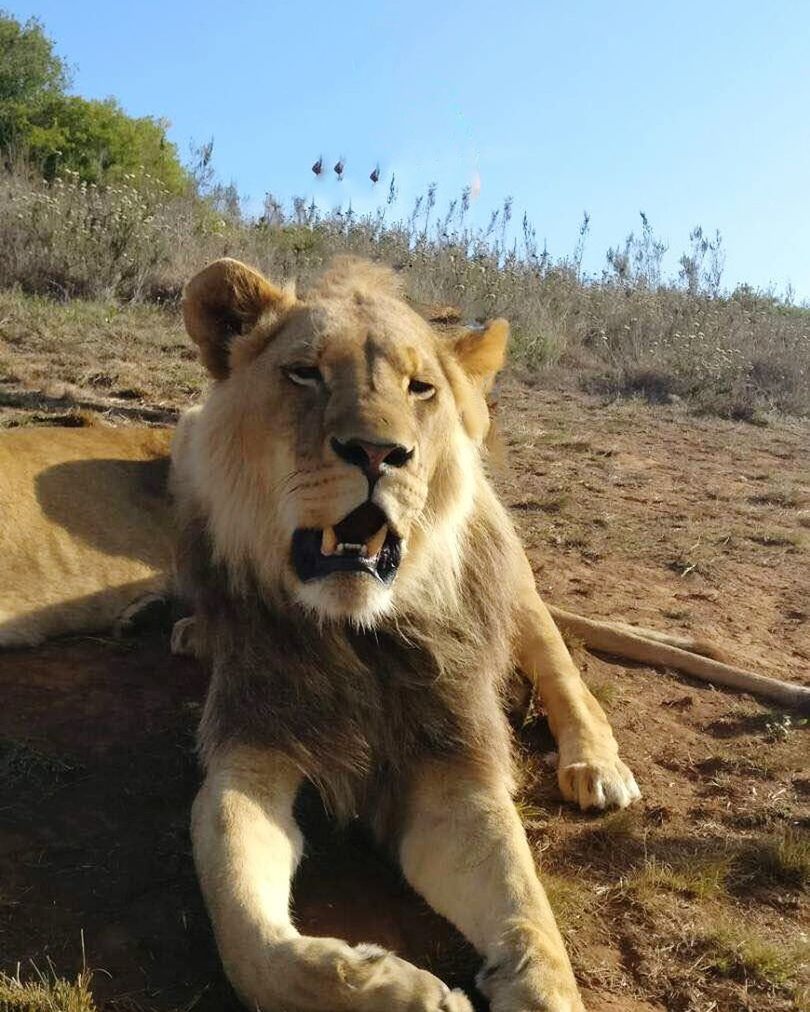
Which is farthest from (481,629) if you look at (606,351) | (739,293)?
(739,293)

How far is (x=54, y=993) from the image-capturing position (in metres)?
2.12

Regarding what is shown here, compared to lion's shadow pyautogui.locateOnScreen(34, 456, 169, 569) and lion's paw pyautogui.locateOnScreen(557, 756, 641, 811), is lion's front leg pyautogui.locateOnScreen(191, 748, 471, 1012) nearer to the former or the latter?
lion's paw pyautogui.locateOnScreen(557, 756, 641, 811)

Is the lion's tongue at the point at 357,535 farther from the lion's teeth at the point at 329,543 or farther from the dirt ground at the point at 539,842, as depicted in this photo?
the dirt ground at the point at 539,842

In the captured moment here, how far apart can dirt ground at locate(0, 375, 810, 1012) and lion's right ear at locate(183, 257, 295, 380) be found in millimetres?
1203

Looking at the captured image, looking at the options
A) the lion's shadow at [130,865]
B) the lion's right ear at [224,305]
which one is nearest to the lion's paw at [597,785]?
the lion's shadow at [130,865]

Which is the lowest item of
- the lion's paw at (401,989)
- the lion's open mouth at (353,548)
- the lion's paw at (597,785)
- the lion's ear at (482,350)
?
the lion's paw at (597,785)

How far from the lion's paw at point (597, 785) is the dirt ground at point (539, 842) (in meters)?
0.05

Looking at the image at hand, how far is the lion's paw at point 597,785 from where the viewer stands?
337 centimetres

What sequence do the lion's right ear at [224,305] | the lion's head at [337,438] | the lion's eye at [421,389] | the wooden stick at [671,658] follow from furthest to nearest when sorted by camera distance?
the wooden stick at [671,658]
the lion's right ear at [224,305]
the lion's eye at [421,389]
the lion's head at [337,438]

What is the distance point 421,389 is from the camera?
296 centimetres

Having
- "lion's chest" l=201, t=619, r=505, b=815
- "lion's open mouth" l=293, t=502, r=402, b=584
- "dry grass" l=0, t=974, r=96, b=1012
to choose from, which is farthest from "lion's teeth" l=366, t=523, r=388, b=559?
"dry grass" l=0, t=974, r=96, b=1012

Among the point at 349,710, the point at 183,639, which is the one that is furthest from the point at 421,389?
the point at 183,639

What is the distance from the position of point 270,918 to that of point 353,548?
861 mm

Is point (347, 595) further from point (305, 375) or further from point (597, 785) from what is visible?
point (597, 785)
